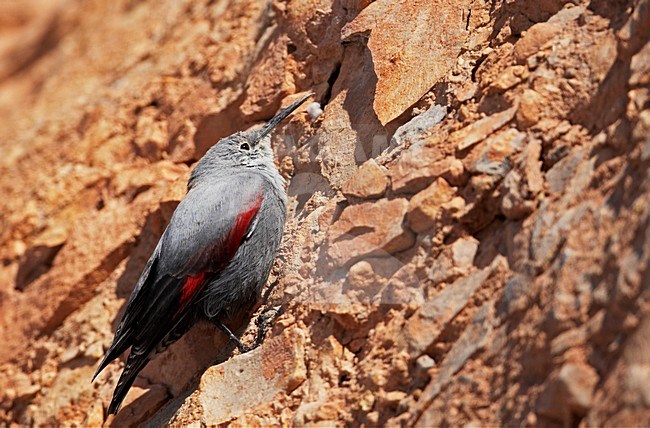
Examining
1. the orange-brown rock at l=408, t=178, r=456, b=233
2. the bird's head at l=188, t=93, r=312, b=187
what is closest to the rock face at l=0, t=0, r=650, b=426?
the orange-brown rock at l=408, t=178, r=456, b=233

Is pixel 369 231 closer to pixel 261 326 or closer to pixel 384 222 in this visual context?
pixel 384 222

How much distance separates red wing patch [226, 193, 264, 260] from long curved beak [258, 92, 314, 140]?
29.1 inches

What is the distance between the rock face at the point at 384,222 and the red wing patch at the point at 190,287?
327mm

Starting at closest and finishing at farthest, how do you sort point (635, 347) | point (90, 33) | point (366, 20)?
point (635, 347) → point (366, 20) → point (90, 33)

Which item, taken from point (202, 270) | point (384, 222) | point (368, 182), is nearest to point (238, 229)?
point (202, 270)

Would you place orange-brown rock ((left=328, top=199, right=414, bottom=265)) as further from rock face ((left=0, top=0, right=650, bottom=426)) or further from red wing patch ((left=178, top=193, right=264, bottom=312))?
red wing patch ((left=178, top=193, right=264, bottom=312))

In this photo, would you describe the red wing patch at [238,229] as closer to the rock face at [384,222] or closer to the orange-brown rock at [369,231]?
the rock face at [384,222]

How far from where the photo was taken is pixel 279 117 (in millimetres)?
4875

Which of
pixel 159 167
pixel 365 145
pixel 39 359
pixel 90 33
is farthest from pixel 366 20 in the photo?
pixel 90 33

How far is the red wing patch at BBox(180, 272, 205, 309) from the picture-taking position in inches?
165

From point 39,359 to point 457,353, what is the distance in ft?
10.6

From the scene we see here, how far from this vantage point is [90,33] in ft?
27.8

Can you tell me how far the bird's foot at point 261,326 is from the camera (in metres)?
3.97

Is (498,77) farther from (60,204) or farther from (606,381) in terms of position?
(60,204)
